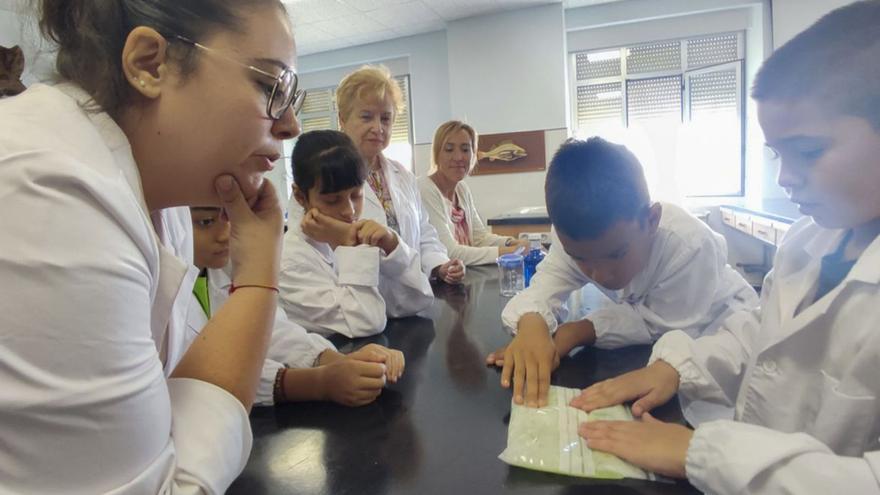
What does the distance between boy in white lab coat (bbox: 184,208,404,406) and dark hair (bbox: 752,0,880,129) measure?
2.34 ft

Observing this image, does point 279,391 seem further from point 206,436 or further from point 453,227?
point 453,227

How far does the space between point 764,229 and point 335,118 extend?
15.4 ft

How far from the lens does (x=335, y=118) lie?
6.07m

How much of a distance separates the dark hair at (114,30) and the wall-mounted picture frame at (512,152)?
4.38 m

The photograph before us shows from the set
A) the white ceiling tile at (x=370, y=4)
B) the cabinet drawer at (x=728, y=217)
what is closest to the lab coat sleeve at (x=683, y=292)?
the cabinet drawer at (x=728, y=217)

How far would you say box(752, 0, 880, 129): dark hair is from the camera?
2.04ft

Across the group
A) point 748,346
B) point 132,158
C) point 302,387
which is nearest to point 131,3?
point 132,158

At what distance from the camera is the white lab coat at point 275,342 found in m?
0.76

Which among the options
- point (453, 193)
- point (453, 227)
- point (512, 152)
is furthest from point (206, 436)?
point (512, 152)

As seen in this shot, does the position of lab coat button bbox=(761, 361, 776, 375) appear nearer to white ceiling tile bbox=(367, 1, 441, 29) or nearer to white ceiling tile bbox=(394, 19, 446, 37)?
white ceiling tile bbox=(367, 1, 441, 29)

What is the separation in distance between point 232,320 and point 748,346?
2.76 ft

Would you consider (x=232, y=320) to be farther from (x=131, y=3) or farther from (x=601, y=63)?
(x=601, y=63)

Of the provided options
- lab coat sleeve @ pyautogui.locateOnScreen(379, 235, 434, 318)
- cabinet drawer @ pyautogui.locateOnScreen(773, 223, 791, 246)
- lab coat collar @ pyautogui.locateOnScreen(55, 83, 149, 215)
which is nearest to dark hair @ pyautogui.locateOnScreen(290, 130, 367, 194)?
lab coat sleeve @ pyautogui.locateOnScreen(379, 235, 434, 318)

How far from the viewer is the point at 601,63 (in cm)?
500
